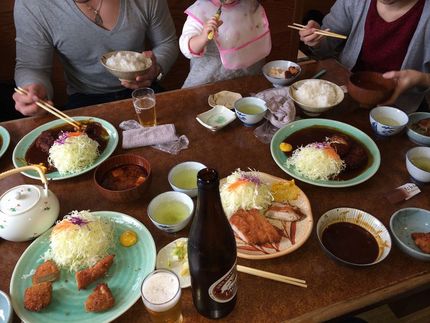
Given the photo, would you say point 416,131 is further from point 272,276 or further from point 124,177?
point 124,177

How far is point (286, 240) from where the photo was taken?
1229 mm

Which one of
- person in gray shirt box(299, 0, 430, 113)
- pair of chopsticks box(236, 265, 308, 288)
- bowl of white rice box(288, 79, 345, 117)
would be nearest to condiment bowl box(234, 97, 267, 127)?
bowl of white rice box(288, 79, 345, 117)

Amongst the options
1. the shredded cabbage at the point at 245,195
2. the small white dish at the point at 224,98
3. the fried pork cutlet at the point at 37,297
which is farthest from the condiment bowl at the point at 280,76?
the fried pork cutlet at the point at 37,297

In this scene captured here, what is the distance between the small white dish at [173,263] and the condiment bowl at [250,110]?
79 centimetres

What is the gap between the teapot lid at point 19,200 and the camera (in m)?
1.21

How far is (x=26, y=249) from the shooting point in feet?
4.06

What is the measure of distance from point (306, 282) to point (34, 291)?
861 mm

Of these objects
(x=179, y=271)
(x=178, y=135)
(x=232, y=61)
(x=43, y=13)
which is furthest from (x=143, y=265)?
(x=43, y=13)

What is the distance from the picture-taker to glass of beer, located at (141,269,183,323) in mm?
944

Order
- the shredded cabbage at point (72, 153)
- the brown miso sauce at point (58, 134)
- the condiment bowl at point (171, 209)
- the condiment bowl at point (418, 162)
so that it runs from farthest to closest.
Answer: the brown miso sauce at point (58, 134), the shredded cabbage at point (72, 153), the condiment bowl at point (418, 162), the condiment bowl at point (171, 209)

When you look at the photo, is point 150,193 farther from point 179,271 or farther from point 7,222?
point 7,222

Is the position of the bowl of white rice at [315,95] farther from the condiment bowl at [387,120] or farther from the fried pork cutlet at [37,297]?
the fried pork cutlet at [37,297]

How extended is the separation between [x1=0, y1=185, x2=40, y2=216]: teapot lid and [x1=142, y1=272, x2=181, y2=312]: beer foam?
557 millimetres

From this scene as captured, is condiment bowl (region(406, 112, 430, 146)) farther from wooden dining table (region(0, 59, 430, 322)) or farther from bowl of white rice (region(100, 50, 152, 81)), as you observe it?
bowl of white rice (region(100, 50, 152, 81))
